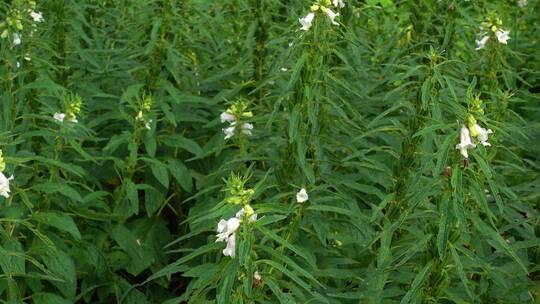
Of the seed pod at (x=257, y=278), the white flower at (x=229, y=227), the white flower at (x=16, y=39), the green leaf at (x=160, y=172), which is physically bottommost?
the seed pod at (x=257, y=278)

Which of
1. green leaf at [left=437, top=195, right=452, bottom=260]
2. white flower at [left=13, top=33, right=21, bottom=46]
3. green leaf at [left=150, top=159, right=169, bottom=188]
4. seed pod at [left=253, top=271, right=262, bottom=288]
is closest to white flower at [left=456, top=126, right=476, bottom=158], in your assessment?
green leaf at [left=437, top=195, right=452, bottom=260]

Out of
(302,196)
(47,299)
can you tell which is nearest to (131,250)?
(47,299)

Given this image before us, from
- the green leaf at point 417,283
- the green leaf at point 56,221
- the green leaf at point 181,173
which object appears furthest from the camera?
the green leaf at point 181,173

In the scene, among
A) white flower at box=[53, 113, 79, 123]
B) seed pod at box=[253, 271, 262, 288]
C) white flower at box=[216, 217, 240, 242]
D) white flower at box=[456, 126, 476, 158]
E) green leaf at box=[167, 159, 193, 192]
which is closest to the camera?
white flower at box=[216, 217, 240, 242]

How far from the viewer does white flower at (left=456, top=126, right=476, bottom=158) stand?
122 inches

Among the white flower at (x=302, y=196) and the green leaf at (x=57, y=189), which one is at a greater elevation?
the green leaf at (x=57, y=189)

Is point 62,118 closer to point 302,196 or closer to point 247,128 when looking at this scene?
point 247,128

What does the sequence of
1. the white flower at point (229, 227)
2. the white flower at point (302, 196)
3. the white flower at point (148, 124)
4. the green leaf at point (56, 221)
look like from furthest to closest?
the white flower at point (148, 124) → the green leaf at point (56, 221) → the white flower at point (302, 196) → the white flower at point (229, 227)

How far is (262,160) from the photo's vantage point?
4199mm

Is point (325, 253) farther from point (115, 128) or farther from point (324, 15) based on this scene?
point (115, 128)

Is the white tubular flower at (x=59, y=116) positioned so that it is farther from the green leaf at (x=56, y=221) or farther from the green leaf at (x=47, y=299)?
the green leaf at (x=47, y=299)

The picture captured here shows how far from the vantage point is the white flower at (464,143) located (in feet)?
10.2

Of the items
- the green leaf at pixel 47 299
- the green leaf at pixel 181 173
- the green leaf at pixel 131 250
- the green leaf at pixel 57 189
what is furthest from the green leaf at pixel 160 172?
the green leaf at pixel 47 299

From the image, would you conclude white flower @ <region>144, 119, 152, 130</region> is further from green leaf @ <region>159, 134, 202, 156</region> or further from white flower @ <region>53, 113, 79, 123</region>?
white flower @ <region>53, 113, 79, 123</region>
